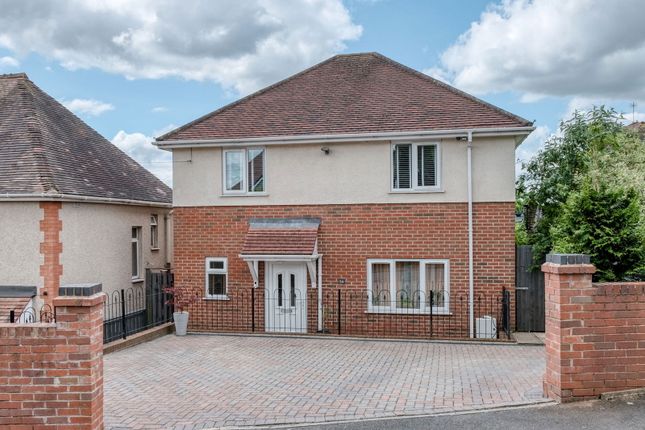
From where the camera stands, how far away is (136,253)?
17.5 metres

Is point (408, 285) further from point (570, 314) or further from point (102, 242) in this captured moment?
point (102, 242)

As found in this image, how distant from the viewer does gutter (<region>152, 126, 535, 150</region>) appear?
13000 mm

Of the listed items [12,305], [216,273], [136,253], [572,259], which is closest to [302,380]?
[572,259]

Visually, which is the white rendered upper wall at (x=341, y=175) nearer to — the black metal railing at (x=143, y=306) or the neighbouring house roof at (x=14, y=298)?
the black metal railing at (x=143, y=306)

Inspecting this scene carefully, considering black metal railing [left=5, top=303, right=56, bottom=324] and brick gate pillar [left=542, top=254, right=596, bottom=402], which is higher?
brick gate pillar [left=542, top=254, right=596, bottom=402]

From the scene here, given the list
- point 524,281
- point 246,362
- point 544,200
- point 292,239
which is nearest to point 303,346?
point 246,362

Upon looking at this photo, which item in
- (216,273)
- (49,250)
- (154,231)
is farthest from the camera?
(154,231)

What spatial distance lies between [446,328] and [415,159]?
4198 mm

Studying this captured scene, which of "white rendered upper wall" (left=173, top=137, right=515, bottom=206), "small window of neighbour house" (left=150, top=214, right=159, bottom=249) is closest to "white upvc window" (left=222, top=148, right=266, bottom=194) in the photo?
"white rendered upper wall" (left=173, top=137, right=515, bottom=206)

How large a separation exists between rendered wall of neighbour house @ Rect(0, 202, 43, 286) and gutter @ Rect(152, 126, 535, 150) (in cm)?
354

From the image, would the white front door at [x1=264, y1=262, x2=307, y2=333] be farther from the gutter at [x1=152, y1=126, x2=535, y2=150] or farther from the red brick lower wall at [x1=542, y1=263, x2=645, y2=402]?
the red brick lower wall at [x1=542, y1=263, x2=645, y2=402]

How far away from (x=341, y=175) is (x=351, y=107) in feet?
6.51

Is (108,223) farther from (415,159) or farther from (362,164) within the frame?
(415,159)

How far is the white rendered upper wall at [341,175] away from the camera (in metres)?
13.3
